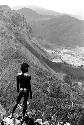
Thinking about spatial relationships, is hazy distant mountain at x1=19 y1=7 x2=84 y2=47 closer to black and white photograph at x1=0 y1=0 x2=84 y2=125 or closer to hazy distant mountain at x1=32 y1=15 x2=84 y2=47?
hazy distant mountain at x1=32 y1=15 x2=84 y2=47

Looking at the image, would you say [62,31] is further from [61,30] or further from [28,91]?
[28,91]

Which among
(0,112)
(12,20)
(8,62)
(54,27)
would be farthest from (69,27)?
(0,112)

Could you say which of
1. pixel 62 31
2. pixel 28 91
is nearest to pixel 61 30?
pixel 62 31

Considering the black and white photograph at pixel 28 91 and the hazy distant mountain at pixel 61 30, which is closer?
the black and white photograph at pixel 28 91

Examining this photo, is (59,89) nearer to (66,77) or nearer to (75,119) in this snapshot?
(75,119)

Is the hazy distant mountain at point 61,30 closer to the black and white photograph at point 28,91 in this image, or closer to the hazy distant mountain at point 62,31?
the hazy distant mountain at point 62,31

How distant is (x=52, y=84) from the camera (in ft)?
66.0

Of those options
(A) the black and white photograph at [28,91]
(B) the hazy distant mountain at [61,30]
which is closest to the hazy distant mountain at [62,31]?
(B) the hazy distant mountain at [61,30]

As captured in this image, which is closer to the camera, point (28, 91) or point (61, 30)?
point (28, 91)

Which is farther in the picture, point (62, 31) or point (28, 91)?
point (62, 31)

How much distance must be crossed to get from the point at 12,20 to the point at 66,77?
889cm

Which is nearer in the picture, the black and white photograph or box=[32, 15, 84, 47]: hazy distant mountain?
the black and white photograph

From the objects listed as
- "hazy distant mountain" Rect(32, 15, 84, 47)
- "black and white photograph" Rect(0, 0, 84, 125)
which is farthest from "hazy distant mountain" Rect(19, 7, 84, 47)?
"black and white photograph" Rect(0, 0, 84, 125)

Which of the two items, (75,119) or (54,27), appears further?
(54,27)
